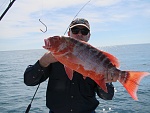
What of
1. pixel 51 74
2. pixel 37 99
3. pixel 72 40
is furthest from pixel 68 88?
pixel 37 99

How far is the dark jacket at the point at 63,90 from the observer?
179 inches

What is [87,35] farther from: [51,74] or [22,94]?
[22,94]

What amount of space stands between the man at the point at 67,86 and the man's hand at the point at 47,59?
0.21ft

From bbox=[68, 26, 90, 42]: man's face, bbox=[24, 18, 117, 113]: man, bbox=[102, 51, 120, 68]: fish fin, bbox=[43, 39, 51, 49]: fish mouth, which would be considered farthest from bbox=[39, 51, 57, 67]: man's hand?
bbox=[102, 51, 120, 68]: fish fin

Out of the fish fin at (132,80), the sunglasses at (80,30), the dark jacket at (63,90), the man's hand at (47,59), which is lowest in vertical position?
the dark jacket at (63,90)

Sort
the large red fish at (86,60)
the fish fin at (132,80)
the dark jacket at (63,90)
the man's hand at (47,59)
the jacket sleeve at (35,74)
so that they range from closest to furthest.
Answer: the large red fish at (86,60) → the fish fin at (132,80) → the man's hand at (47,59) → the jacket sleeve at (35,74) → the dark jacket at (63,90)

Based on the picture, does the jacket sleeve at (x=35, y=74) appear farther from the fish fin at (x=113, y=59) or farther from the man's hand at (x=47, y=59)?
the fish fin at (x=113, y=59)

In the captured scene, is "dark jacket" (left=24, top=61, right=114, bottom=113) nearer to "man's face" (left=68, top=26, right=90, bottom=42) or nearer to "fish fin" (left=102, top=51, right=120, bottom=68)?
"man's face" (left=68, top=26, right=90, bottom=42)

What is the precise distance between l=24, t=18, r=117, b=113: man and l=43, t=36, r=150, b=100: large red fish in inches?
39.7

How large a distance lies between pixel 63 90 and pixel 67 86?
0.12 meters

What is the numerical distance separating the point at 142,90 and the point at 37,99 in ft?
27.0

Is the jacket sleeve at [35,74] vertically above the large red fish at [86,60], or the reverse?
the large red fish at [86,60]

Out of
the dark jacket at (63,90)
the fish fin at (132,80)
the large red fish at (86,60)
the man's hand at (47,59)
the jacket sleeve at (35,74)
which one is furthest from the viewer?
the dark jacket at (63,90)

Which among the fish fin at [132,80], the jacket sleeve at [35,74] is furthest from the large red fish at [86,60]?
the jacket sleeve at [35,74]
